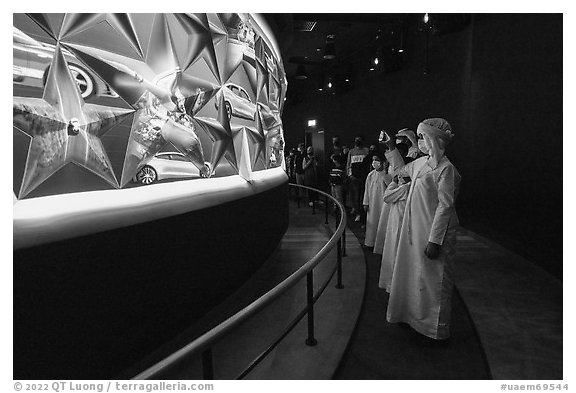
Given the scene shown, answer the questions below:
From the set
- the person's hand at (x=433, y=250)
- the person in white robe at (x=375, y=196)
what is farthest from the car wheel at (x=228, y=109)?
the person in white robe at (x=375, y=196)

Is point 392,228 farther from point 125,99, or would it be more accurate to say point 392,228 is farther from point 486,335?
point 125,99

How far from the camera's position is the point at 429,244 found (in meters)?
2.42

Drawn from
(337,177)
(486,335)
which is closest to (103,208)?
(486,335)

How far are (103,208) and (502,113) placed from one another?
17.5 ft

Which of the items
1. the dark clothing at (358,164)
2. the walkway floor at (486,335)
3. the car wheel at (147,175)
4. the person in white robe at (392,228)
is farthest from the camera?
the dark clothing at (358,164)

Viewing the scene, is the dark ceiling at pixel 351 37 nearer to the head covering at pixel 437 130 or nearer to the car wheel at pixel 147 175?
the head covering at pixel 437 130

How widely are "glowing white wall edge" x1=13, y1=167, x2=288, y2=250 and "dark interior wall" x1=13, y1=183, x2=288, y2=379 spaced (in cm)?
5

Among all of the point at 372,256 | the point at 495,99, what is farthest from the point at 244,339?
the point at 495,99

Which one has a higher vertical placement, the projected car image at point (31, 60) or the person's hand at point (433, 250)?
the projected car image at point (31, 60)

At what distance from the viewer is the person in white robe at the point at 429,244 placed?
2400mm

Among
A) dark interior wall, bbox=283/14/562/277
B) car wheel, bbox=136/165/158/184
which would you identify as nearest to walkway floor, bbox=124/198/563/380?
dark interior wall, bbox=283/14/562/277

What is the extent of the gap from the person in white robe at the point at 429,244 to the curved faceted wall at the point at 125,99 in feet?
5.40

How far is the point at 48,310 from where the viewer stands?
1.57 m
